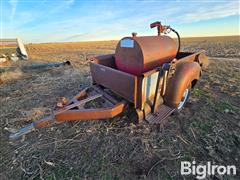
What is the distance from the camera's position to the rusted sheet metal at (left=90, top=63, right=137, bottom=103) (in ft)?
6.47

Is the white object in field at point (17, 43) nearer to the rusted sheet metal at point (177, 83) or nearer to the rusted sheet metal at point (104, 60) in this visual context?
the rusted sheet metal at point (104, 60)

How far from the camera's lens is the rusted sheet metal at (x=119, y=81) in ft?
6.47

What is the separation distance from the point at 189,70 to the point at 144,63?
2.97 ft

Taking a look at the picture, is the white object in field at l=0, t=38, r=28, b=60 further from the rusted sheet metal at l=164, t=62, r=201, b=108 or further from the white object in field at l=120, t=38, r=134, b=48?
the rusted sheet metal at l=164, t=62, r=201, b=108

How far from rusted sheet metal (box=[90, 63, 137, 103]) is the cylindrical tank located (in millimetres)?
438
